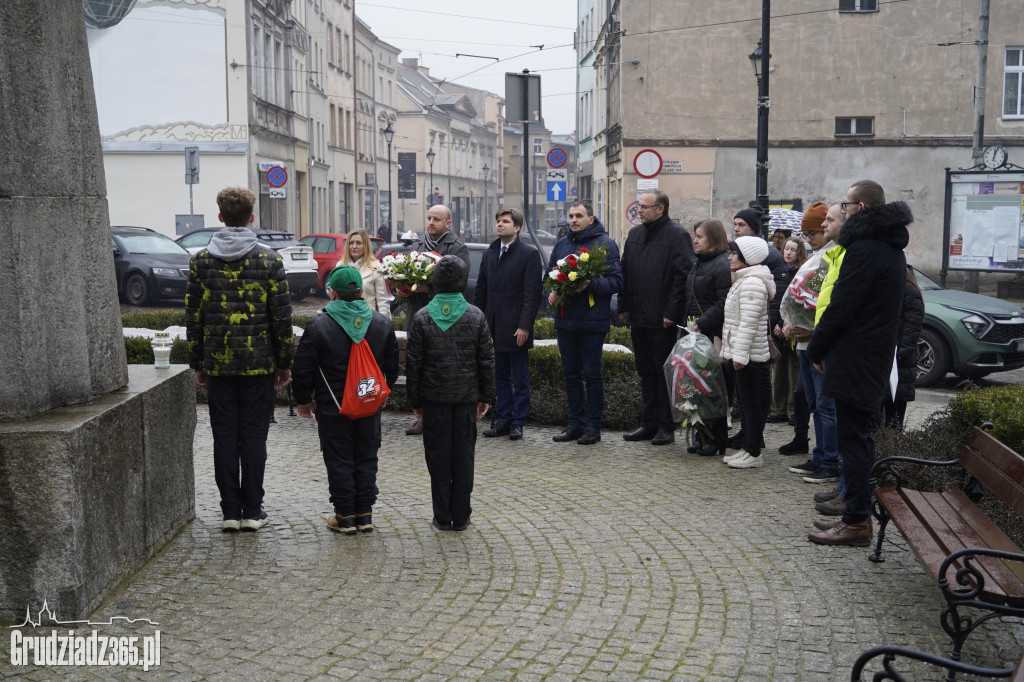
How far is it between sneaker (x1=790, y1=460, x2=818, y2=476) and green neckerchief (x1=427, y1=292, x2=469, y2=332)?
121 inches

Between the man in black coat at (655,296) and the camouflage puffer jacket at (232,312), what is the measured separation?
12.4 ft

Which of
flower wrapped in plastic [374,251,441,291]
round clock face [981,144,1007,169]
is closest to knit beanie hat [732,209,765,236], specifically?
flower wrapped in plastic [374,251,441,291]

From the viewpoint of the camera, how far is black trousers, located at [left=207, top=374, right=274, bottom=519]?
649 cm

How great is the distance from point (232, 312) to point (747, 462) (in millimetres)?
4159

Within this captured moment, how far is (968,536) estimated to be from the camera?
5152mm

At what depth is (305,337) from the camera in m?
6.59

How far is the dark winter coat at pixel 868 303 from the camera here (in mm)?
6074

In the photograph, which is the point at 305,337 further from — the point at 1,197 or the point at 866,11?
the point at 866,11

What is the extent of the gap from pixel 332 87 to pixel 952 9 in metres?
33.6

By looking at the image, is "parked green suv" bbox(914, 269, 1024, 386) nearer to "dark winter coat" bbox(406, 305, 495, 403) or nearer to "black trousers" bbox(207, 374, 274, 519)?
"dark winter coat" bbox(406, 305, 495, 403)

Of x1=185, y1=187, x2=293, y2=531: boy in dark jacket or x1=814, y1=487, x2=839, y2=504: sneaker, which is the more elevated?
x1=185, y1=187, x2=293, y2=531: boy in dark jacket

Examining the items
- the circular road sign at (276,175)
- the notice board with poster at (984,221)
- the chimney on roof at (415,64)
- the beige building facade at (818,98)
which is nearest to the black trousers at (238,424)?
the notice board with poster at (984,221)

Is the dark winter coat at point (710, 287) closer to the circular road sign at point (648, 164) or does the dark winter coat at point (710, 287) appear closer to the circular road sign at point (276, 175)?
the circular road sign at point (648, 164)

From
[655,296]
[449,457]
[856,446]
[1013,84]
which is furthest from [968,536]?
[1013,84]
